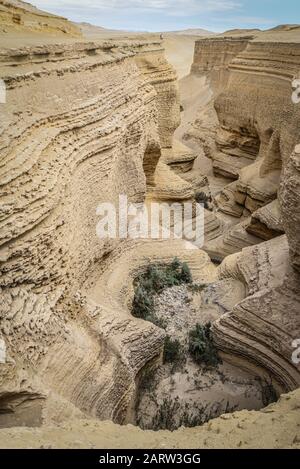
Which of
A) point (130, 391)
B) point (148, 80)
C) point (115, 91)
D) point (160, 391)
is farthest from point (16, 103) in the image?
point (148, 80)

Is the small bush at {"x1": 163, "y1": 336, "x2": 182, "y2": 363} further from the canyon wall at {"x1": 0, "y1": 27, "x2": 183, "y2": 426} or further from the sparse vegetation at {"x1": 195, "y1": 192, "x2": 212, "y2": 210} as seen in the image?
the sparse vegetation at {"x1": 195, "y1": 192, "x2": 212, "y2": 210}

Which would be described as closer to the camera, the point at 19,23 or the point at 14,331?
the point at 14,331

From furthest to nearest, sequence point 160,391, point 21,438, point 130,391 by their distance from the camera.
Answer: point 160,391, point 130,391, point 21,438

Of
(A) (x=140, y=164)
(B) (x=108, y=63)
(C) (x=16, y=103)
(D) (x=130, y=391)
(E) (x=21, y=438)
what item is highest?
(B) (x=108, y=63)

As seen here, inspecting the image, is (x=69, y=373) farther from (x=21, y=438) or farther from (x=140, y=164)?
(x=140, y=164)

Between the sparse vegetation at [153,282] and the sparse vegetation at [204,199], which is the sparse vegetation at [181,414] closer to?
the sparse vegetation at [153,282]

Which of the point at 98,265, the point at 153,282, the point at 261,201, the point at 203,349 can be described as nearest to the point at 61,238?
the point at 98,265
